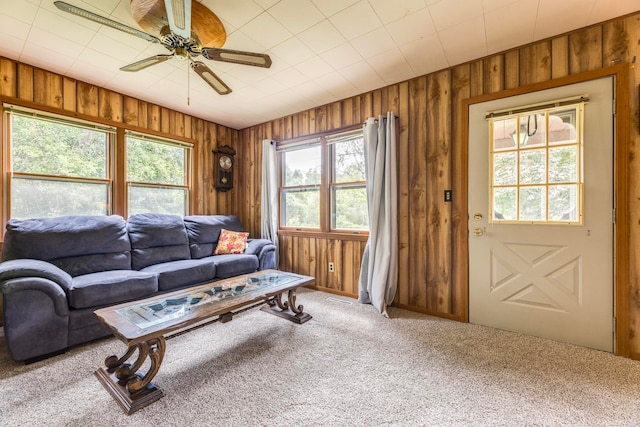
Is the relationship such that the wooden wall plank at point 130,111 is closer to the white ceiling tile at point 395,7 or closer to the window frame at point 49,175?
the window frame at point 49,175

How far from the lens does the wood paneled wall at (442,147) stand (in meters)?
1.97

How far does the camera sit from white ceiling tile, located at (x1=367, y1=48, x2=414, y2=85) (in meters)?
2.45

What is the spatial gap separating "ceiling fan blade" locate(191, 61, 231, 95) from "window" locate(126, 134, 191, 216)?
1.77 m

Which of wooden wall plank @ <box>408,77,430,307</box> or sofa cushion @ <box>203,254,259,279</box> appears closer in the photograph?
wooden wall plank @ <box>408,77,430,307</box>

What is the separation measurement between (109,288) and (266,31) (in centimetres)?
245

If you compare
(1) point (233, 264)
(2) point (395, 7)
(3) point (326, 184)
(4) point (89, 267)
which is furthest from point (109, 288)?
(2) point (395, 7)

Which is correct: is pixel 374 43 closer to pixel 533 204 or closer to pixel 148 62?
pixel 148 62

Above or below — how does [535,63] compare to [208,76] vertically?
above

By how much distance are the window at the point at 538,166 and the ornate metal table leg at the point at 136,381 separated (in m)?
2.81

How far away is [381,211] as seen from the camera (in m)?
3.00

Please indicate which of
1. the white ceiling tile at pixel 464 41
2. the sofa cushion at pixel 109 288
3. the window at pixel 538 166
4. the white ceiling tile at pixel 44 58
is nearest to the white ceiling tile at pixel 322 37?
the white ceiling tile at pixel 464 41

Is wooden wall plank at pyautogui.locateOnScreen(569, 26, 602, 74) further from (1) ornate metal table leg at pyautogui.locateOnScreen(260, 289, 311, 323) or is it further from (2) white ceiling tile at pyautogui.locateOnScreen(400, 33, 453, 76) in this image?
(1) ornate metal table leg at pyautogui.locateOnScreen(260, 289, 311, 323)

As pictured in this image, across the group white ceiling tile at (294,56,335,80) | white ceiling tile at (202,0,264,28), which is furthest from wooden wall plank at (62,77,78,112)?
white ceiling tile at (294,56,335,80)

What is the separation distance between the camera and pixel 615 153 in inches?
78.1
